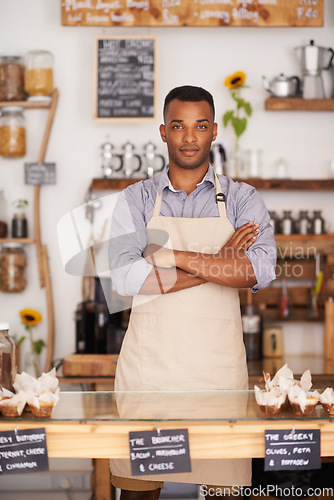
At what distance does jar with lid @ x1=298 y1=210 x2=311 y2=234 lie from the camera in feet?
11.9

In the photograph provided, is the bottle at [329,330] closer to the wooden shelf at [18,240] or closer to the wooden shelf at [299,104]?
the wooden shelf at [299,104]

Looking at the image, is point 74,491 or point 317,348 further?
point 317,348

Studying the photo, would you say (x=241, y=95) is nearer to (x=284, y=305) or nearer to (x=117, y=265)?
(x=284, y=305)

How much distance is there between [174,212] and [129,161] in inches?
66.3

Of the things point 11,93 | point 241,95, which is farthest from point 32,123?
point 241,95

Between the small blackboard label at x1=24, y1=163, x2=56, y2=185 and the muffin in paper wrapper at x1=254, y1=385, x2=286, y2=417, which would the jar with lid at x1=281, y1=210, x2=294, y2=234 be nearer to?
the small blackboard label at x1=24, y1=163, x2=56, y2=185

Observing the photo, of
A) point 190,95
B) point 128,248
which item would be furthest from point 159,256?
point 190,95

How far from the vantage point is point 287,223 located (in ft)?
11.8

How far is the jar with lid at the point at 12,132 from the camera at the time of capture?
366 cm

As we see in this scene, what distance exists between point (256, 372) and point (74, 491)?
1150mm

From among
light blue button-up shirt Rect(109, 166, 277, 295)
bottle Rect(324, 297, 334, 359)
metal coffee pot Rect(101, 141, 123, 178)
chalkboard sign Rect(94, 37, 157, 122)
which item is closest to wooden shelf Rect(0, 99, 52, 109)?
chalkboard sign Rect(94, 37, 157, 122)

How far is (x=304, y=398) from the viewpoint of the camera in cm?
137

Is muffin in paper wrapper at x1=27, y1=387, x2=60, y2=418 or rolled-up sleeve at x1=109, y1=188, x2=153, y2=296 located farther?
rolled-up sleeve at x1=109, y1=188, x2=153, y2=296

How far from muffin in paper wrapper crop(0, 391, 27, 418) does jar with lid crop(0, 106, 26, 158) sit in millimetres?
2499
